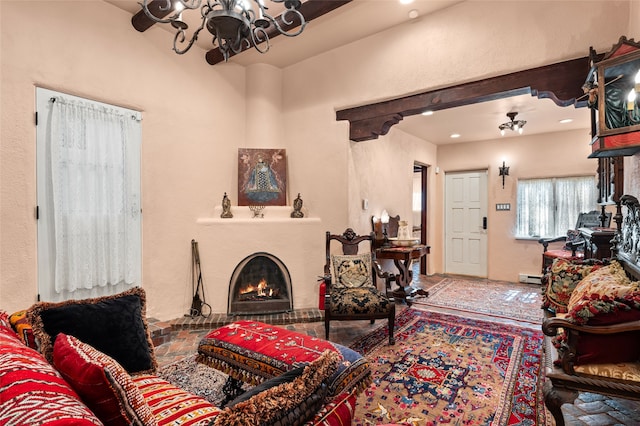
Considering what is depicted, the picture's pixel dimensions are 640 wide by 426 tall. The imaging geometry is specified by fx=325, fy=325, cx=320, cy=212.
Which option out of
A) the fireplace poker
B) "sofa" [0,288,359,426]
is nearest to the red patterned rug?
"sofa" [0,288,359,426]

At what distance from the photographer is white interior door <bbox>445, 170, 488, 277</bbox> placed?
6.35 metres

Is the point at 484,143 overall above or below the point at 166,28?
below

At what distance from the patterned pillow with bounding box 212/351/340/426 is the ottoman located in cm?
72

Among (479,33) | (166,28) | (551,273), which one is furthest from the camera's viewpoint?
(166,28)

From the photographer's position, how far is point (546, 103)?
4.25m

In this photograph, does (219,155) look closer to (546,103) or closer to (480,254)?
(546,103)

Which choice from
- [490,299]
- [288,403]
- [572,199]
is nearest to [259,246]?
[288,403]

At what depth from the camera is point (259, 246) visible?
399 centimetres

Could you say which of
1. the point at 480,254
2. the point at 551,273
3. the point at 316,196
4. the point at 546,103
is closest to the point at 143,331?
the point at 316,196

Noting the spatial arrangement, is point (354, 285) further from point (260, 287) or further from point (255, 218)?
point (255, 218)

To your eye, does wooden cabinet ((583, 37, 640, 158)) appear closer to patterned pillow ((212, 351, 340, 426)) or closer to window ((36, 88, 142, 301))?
patterned pillow ((212, 351, 340, 426))

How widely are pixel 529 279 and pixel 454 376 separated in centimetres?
426

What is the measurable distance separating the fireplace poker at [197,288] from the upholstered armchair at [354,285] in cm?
151

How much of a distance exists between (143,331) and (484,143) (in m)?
6.41
